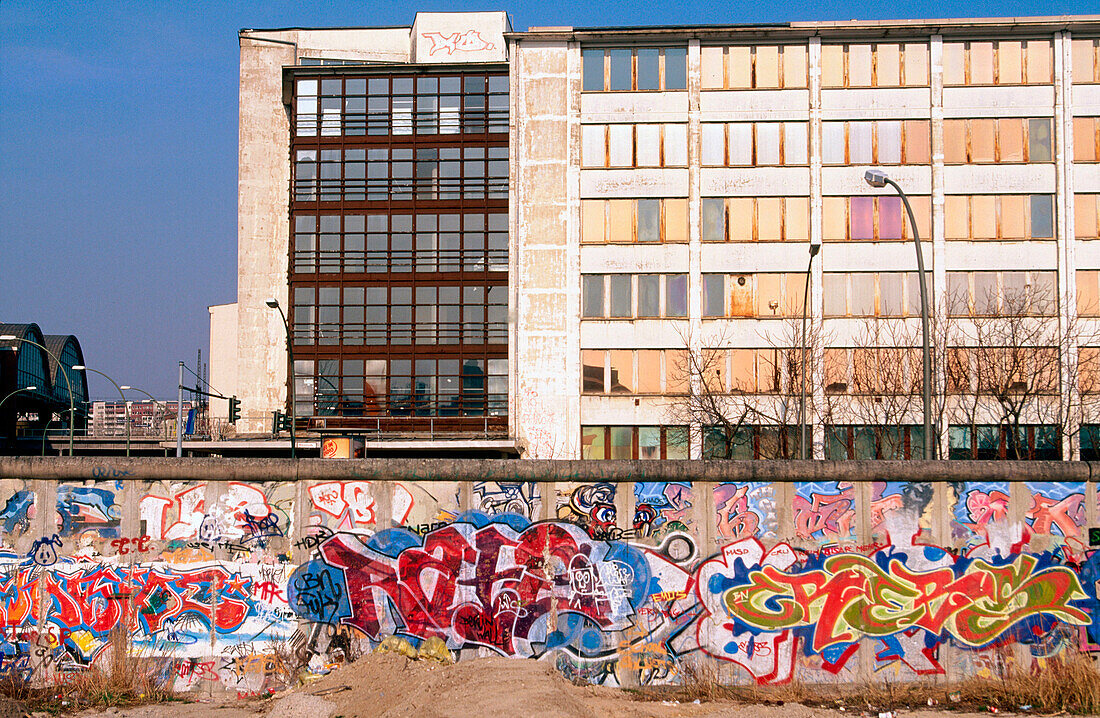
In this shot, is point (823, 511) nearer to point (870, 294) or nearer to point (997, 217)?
point (870, 294)

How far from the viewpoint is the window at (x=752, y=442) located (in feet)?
123

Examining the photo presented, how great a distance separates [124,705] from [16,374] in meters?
82.0

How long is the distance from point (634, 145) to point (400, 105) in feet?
49.1

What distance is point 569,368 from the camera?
131 feet

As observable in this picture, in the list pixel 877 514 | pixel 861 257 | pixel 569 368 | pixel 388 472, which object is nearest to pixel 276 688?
pixel 388 472

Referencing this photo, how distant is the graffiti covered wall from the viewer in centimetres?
1130

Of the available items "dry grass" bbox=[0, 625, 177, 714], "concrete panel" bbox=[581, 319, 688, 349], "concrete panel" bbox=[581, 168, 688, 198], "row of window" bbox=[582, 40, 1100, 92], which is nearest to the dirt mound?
"dry grass" bbox=[0, 625, 177, 714]

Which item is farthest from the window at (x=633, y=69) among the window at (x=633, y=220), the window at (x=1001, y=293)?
the window at (x=1001, y=293)

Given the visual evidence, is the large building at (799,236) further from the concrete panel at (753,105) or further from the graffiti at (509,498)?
the graffiti at (509,498)

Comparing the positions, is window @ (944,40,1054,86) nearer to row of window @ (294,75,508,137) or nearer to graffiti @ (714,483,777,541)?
row of window @ (294,75,508,137)

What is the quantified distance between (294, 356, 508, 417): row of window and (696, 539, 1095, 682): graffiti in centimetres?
3608

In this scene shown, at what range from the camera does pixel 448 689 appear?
10367 millimetres

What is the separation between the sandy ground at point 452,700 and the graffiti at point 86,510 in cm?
218

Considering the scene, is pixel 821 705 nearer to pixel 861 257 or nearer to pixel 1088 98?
pixel 861 257
